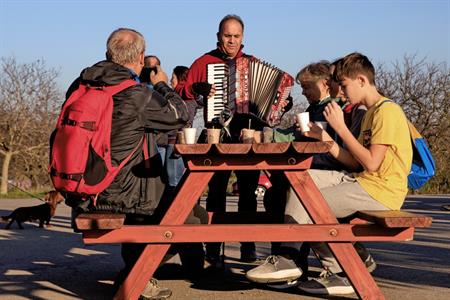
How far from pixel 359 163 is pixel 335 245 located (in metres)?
0.69

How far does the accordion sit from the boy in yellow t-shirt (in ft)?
4.11

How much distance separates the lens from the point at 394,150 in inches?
186

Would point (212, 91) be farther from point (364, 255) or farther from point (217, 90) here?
point (364, 255)

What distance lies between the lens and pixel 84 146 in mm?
4535

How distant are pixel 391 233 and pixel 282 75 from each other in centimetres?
221

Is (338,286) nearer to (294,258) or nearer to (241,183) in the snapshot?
(294,258)

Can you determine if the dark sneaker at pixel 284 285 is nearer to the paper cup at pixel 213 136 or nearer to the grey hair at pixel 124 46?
the paper cup at pixel 213 136

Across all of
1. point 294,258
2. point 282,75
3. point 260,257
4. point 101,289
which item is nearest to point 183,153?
point 294,258

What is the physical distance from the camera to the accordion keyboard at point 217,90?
6.25m

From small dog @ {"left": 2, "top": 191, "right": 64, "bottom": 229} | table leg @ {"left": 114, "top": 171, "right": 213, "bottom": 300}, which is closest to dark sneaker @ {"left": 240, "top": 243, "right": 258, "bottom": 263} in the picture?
table leg @ {"left": 114, "top": 171, "right": 213, "bottom": 300}

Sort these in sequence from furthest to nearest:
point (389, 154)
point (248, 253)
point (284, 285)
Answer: point (248, 253)
point (284, 285)
point (389, 154)

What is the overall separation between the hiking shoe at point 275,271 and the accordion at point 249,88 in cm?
150

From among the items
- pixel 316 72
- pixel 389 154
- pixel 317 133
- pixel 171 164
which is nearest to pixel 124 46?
pixel 317 133

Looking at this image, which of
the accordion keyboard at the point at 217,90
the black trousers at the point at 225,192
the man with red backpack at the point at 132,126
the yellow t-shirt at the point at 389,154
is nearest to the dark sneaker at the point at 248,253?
the black trousers at the point at 225,192
